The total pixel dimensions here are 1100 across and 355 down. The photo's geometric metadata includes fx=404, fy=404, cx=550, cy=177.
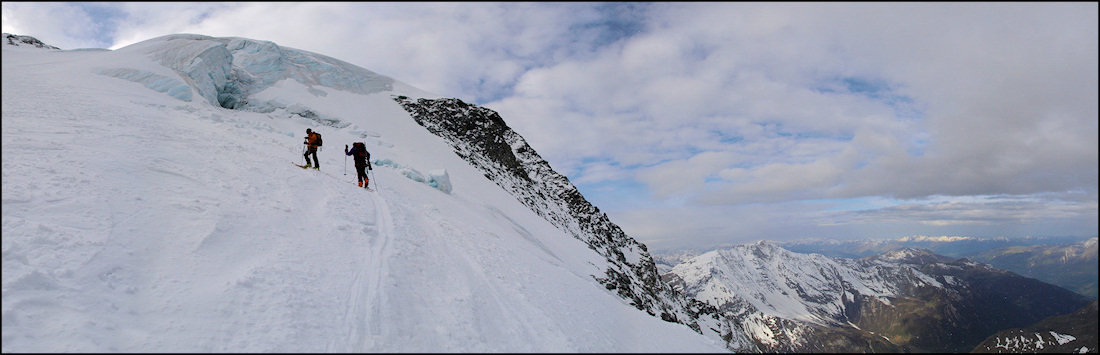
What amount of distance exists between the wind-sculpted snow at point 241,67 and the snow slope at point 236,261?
23963 mm

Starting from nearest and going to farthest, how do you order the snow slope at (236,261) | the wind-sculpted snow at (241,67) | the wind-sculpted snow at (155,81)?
the snow slope at (236,261) < the wind-sculpted snow at (155,81) < the wind-sculpted snow at (241,67)

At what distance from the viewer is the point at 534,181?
51156mm

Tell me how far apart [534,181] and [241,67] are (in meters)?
37.3

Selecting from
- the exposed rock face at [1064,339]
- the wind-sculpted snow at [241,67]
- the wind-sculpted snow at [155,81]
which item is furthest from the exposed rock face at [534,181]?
the exposed rock face at [1064,339]

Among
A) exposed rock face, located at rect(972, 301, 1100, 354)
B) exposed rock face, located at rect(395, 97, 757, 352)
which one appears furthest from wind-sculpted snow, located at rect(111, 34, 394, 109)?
exposed rock face, located at rect(972, 301, 1100, 354)

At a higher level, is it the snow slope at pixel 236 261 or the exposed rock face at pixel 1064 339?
the snow slope at pixel 236 261

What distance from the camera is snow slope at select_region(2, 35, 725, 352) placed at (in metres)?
5.72

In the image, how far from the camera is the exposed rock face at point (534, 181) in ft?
135

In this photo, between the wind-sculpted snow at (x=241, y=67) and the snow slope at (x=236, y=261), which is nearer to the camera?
the snow slope at (x=236, y=261)

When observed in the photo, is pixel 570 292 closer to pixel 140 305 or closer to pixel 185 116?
pixel 140 305

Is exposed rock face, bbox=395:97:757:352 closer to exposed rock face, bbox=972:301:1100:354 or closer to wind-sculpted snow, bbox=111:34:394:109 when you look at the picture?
wind-sculpted snow, bbox=111:34:394:109

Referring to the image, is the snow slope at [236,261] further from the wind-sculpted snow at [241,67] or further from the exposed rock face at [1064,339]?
the exposed rock face at [1064,339]

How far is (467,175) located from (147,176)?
79.3 feet

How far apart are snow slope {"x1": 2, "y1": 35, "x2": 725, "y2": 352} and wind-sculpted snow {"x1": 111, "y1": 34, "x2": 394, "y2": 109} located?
23963 millimetres
